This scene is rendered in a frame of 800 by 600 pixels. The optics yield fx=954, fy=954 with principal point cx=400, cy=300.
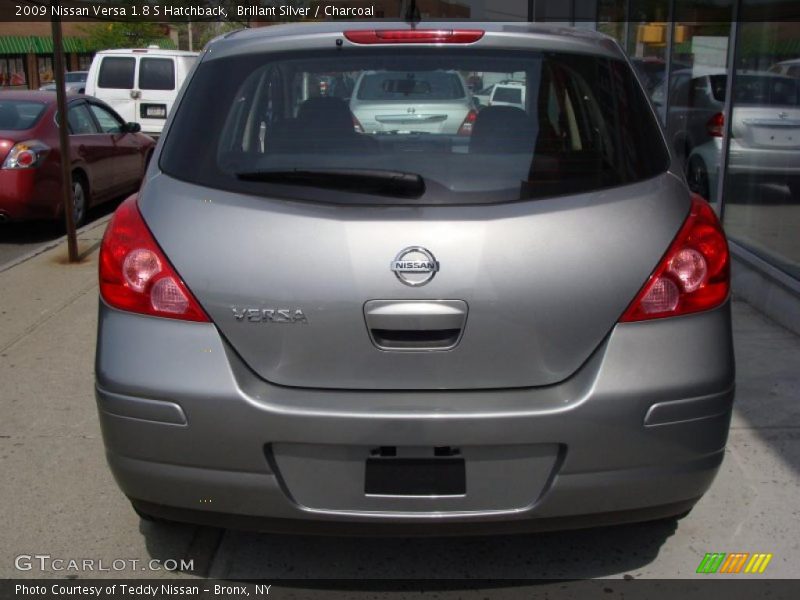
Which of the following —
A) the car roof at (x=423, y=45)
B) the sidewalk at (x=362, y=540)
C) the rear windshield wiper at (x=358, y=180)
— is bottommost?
the sidewalk at (x=362, y=540)

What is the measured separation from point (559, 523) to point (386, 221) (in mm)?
1005

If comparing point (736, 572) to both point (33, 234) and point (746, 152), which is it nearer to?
point (746, 152)

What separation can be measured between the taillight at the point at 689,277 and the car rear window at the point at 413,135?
0.80 ft

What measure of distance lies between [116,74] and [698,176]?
1265 centimetres

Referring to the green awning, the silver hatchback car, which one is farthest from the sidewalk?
the green awning

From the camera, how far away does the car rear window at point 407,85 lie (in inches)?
120

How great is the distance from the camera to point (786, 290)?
19.8 ft

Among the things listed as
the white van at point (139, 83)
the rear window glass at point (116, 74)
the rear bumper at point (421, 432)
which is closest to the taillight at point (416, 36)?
the rear bumper at point (421, 432)

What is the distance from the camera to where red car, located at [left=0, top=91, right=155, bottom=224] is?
9.19 meters

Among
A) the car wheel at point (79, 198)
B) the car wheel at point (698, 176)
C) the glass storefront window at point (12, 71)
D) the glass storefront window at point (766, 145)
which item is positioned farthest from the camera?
the glass storefront window at point (12, 71)

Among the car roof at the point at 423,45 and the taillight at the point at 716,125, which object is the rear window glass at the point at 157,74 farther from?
the car roof at the point at 423,45

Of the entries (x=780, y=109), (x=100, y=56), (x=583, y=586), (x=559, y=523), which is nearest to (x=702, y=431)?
(x=559, y=523)

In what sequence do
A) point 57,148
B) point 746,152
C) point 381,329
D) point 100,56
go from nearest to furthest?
1. point 381,329
2. point 746,152
3. point 57,148
4. point 100,56

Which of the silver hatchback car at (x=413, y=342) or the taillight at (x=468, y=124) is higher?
the taillight at (x=468, y=124)
